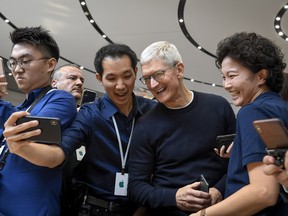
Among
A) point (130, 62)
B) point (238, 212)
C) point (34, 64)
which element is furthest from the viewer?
point (130, 62)

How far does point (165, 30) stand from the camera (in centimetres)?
822

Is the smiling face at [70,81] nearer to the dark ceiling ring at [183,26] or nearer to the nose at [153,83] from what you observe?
the nose at [153,83]

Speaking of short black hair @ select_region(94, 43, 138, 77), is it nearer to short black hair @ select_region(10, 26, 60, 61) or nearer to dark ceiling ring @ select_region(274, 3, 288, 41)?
short black hair @ select_region(10, 26, 60, 61)

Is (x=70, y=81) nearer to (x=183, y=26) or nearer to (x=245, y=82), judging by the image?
(x=245, y=82)

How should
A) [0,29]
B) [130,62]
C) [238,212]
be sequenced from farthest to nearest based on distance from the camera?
[0,29]
[130,62]
[238,212]

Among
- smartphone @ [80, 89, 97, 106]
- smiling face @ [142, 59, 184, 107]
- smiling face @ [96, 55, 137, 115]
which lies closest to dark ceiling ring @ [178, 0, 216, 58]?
smartphone @ [80, 89, 97, 106]

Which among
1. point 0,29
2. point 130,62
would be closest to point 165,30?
point 0,29

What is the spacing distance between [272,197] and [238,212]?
0.14 meters

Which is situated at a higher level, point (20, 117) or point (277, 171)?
point (20, 117)

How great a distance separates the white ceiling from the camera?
7.04 meters

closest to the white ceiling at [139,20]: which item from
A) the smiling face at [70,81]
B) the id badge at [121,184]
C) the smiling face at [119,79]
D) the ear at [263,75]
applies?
the smiling face at [70,81]

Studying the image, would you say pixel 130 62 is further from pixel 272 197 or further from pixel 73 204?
pixel 272 197

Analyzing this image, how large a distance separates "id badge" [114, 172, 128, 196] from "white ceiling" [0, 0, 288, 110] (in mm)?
5525

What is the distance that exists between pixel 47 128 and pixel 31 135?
68 mm
